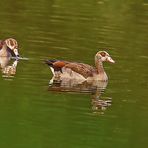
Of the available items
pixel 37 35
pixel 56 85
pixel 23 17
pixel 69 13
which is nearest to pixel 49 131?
pixel 56 85

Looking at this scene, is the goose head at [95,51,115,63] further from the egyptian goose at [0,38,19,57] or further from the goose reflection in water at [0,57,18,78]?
the egyptian goose at [0,38,19,57]

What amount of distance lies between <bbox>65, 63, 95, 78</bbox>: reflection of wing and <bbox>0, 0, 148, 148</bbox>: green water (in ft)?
2.44

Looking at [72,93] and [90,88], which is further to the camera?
[90,88]

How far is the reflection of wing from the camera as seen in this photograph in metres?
27.6

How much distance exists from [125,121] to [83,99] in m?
2.26

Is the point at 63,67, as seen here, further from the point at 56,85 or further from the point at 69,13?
the point at 69,13

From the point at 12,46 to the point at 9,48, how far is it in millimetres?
402

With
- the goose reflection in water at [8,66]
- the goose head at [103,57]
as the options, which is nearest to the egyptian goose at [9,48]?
the goose reflection in water at [8,66]

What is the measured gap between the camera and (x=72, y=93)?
2502cm

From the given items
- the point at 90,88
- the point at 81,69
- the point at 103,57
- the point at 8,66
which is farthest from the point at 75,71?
the point at 8,66

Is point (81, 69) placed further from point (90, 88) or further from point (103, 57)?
point (103, 57)

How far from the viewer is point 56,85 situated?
26.1 m

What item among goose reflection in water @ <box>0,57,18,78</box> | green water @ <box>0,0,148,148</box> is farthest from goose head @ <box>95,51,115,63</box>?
goose reflection in water @ <box>0,57,18,78</box>

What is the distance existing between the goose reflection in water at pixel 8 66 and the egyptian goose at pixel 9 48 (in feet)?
0.95
